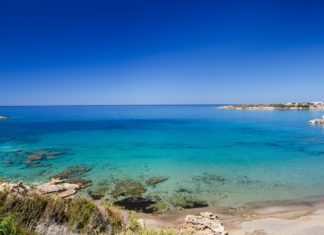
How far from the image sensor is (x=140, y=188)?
73.7ft

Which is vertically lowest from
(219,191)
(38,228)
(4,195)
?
(219,191)

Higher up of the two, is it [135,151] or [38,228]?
[38,228]

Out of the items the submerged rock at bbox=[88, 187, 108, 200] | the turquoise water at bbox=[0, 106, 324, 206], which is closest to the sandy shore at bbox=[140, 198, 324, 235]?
the turquoise water at bbox=[0, 106, 324, 206]

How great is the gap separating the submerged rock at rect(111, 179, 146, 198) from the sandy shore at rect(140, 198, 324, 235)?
4241 millimetres

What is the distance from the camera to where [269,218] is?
1602 cm

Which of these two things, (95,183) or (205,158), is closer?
(95,183)

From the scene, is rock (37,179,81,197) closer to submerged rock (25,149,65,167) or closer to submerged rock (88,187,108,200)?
submerged rock (88,187,108,200)

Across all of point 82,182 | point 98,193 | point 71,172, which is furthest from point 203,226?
point 71,172

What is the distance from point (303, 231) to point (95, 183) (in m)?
16.3

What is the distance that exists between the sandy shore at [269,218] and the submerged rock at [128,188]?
4.24 meters

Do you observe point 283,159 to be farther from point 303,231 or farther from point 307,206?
point 303,231

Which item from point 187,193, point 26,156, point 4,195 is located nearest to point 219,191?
point 187,193

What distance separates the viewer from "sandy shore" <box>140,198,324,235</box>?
14250 millimetres

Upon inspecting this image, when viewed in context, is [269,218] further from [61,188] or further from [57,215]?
[61,188]
